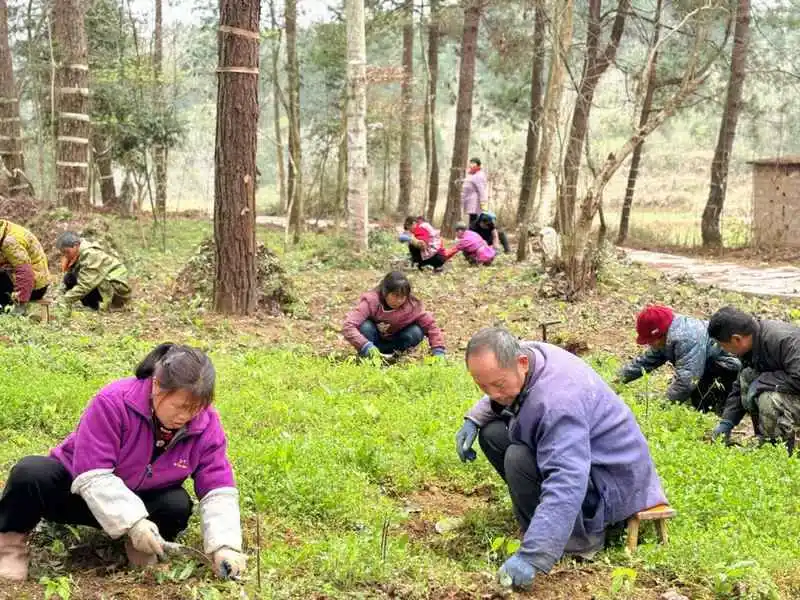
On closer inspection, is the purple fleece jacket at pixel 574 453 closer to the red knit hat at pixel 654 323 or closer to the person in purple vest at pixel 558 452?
the person in purple vest at pixel 558 452

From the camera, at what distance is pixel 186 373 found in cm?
323

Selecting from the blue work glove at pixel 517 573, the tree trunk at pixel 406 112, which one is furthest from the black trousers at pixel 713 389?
the tree trunk at pixel 406 112

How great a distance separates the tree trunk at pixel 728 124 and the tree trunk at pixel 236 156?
507 inches

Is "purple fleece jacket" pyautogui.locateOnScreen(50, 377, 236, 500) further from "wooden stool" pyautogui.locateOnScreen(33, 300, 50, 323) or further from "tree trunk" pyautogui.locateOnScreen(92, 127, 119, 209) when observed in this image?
"tree trunk" pyautogui.locateOnScreen(92, 127, 119, 209)

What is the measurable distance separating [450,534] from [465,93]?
17649 mm

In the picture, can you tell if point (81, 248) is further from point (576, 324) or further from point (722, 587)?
point (722, 587)

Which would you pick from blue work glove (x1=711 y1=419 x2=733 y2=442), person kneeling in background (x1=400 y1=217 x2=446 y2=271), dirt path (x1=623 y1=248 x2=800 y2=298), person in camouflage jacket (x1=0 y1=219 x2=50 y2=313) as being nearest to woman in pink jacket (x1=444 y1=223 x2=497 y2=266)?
person kneeling in background (x1=400 y1=217 x2=446 y2=271)

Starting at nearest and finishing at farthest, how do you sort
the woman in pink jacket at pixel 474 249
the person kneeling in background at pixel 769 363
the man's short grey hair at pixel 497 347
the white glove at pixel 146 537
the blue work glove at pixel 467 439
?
the white glove at pixel 146 537
the man's short grey hair at pixel 497 347
the blue work glove at pixel 467 439
the person kneeling in background at pixel 769 363
the woman in pink jacket at pixel 474 249

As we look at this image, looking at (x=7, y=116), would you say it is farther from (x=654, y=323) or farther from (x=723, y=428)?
(x=723, y=428)

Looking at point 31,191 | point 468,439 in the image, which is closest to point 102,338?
point 468,439

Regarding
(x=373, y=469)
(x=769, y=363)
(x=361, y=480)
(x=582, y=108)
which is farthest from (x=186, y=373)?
(x=582, y=108)

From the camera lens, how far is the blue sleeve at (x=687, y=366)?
20.0 feet

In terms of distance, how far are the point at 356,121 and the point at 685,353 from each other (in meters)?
9.35

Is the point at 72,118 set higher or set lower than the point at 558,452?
higher
